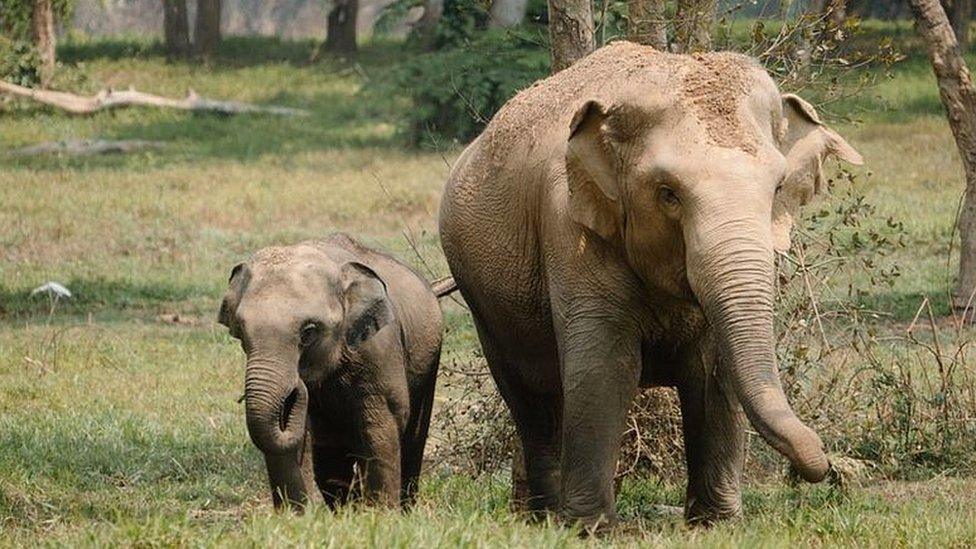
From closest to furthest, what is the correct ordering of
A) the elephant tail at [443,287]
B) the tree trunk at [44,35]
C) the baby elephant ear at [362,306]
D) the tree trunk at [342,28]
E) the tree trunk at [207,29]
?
1. the baby elephant ear at [362,306]
2. the elephant tail at [443,287]
3. the tree trunk at [44,35]
4. the tree trunk at [207,29]
5. the tree trunk at [342,28]

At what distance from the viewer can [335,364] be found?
30.7ft

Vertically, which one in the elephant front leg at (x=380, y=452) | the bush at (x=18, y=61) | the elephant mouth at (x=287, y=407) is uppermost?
the elephant mouth at (x=287, y=407)

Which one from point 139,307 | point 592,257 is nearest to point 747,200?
point 592,257

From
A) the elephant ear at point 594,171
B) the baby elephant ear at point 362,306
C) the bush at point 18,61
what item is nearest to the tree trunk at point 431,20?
the bush at point 18,61

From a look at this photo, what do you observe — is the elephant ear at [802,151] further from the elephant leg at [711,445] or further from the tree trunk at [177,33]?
the tree trunk at [177,33]

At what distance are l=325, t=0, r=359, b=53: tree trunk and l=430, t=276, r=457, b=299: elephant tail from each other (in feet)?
118

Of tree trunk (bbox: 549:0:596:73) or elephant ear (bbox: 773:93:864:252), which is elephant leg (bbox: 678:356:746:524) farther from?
tree trunk (bbox: 549:0:596:73)

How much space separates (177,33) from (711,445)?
38.6m

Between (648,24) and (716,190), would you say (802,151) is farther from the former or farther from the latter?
(648,24)

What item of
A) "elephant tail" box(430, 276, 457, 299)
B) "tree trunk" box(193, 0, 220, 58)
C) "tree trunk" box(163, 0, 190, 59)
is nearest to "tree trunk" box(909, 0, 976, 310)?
"elephant tail" box(430, 276, 457, 299)

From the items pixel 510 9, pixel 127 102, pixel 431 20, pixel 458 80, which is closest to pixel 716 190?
pixel 458 80

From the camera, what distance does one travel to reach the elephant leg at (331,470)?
10.3 meters

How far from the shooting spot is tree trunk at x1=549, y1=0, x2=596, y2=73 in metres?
10.3

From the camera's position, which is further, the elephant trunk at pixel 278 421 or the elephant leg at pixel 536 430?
the elephant leg at pixel 536 430
